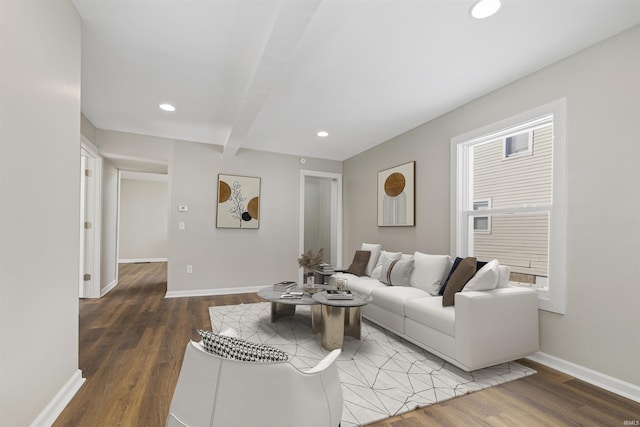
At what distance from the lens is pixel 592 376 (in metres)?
2.19

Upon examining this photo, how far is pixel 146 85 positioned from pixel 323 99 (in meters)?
1.79

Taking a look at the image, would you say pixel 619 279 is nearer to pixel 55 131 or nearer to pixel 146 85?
pixel 55 131

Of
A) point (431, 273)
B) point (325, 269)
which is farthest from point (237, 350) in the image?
point (325, 269)

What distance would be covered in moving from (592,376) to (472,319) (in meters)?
0.96

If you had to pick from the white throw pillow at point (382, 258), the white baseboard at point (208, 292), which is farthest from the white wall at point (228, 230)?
the white throw pillow at point (382, 258)

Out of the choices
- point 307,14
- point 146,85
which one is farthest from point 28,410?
point 146,85

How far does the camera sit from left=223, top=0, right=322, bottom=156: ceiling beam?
1718 millimetres

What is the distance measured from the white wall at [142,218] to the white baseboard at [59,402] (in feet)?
25.7

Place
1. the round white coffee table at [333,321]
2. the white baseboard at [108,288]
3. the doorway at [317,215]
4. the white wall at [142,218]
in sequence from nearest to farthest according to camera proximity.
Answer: the round white coffee table at [333,321] → the white baseboard at [108,288] → the doorway at [317,215] → the white wall at [142,218]

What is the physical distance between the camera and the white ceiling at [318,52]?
1915 millimetres

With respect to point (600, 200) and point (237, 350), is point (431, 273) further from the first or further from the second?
point (237, 350)

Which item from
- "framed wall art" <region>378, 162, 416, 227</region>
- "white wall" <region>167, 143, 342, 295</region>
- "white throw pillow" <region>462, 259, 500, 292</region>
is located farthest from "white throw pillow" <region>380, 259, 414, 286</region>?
"white wall" <region>167, 143, 342, 295</region>

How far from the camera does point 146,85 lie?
2.98m

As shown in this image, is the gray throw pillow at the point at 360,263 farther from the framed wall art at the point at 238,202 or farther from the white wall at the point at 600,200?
the white wall at the point at 600,200
